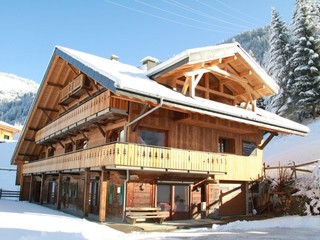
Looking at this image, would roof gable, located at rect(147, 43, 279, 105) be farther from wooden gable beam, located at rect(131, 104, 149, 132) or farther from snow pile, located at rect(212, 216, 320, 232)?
snow pile, located at rect(212, 216, 320, 232)

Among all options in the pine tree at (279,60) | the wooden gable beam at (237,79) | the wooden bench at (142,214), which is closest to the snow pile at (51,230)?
the wooden bench at (142,214)

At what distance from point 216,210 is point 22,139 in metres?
18.6

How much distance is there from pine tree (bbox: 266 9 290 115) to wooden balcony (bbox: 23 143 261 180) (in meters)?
17.9

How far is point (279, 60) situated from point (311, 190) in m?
20.6

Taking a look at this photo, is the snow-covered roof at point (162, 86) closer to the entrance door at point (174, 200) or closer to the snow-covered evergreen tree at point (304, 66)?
the entrance door at point (174, 200)

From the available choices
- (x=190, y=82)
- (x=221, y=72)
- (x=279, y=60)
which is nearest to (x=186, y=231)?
(x=190, y=82)

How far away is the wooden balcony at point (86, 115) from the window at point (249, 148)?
887 centimetres

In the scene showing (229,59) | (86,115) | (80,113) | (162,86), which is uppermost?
(229,59)

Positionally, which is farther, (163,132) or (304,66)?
(304,66)

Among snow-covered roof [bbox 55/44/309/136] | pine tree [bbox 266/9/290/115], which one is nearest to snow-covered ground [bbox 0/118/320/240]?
snow-covered roof [bbox 55/44/309/136]

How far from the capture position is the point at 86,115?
17.0 metres

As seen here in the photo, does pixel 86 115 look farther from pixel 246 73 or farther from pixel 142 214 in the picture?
pixel 246 73

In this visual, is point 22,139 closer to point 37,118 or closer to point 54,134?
point 37,118

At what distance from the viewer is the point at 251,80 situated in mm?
20391
